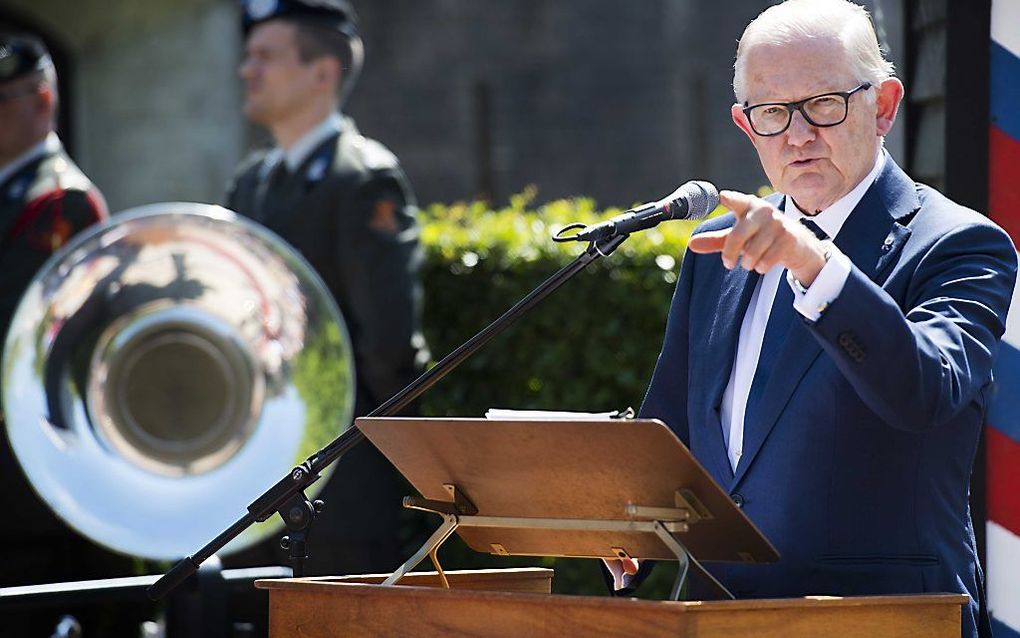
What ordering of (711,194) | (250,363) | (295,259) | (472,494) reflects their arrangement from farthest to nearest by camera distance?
1. (250,363)
2. (295,259)
3. (711,194)
4. (472,494)

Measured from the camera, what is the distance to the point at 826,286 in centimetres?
214

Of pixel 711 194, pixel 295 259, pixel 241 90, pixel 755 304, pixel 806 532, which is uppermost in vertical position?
pixel 711 194

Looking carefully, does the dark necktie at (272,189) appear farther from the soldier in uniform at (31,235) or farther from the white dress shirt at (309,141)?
the soldier in uniform at (31,235)

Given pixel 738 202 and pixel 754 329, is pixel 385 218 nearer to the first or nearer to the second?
pixel 754 329

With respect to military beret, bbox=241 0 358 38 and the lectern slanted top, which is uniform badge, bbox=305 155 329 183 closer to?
military beret, bbox=241 0 358 38

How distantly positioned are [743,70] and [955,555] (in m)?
0.78

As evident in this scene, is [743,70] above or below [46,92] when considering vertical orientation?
above

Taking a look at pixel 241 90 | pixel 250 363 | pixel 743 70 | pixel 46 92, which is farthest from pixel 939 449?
pixel 241 90

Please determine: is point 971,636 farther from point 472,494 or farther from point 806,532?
point 472,494

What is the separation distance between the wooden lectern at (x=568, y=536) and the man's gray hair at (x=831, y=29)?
716mm

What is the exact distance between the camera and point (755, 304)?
2633mm

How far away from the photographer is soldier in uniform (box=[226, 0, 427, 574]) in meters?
4.84

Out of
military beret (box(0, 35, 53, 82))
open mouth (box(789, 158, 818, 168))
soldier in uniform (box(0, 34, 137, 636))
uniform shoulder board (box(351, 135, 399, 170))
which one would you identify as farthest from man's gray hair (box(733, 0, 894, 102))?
military beret (box(0, 35, 53, 82))

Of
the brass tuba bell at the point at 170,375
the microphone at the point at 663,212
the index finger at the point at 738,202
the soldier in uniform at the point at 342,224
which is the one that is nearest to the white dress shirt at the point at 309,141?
the soldier in uniform at the point at 342,224
